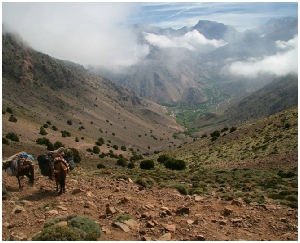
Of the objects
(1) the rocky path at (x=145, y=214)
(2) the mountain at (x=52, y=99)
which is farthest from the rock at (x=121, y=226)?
(2) the mountain at (x=52, y=99)

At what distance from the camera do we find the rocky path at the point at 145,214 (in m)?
13.0

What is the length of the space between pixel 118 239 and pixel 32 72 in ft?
572

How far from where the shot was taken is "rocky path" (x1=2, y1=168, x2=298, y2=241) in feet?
42.5

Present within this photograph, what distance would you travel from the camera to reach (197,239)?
12.6 metres

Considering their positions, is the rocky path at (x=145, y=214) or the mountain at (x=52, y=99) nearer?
the rocky path at (x=145, y=214)

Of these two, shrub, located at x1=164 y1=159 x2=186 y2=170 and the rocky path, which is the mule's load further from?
shrub, located at x1=164 y1=159 x2=186 y2=170

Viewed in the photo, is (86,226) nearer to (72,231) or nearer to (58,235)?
(72,231)

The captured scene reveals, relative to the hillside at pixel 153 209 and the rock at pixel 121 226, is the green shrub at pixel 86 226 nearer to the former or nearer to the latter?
the hillside at pixel 153 209

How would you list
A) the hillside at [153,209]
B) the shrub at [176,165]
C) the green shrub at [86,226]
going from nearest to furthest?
the green shrub at [86,226] → the hillside at [153,209] → the shrub at [176,165]

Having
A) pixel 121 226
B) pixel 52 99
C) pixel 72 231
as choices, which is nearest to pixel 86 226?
pixel 72 231

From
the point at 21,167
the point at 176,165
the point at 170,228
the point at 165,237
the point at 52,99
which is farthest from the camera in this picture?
the point at 52,99

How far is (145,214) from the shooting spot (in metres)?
14.7

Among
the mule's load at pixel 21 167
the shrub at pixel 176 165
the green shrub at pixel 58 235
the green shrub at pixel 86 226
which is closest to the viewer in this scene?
the green shrub at pixel 58 235

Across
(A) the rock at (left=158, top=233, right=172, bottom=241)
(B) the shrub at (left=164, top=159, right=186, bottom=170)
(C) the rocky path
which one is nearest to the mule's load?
(C) the rocky path
